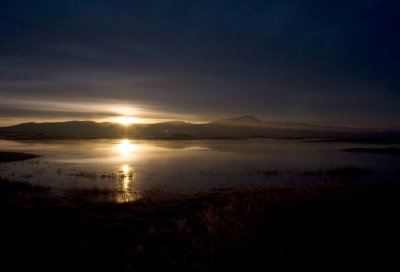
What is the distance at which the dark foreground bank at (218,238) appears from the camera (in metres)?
6.12

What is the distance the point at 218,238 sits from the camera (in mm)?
7328

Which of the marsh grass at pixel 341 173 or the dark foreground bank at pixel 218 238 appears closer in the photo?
the dark foreground bank at pixel 218 238

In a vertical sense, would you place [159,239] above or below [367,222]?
below

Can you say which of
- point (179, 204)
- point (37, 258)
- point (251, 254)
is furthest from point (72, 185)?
point (251, 254)

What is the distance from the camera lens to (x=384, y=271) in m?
5.61

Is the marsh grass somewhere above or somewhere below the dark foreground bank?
below

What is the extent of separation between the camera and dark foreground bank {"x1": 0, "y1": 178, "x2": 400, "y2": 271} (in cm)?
612

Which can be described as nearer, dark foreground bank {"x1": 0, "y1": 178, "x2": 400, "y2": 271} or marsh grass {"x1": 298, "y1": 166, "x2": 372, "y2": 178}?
dark foreground bank {"x1": 0, "y1": 178, "x2": 400, "y2": 271}

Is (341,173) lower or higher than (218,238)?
lower

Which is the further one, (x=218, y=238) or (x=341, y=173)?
(x=341, y=173)

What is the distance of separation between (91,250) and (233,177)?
23.5 m

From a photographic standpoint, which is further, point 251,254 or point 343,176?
point 343,176

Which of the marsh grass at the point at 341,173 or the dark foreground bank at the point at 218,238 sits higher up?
the dark foreground bank at the point at 218,238

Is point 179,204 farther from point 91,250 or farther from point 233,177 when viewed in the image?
point 233,177
